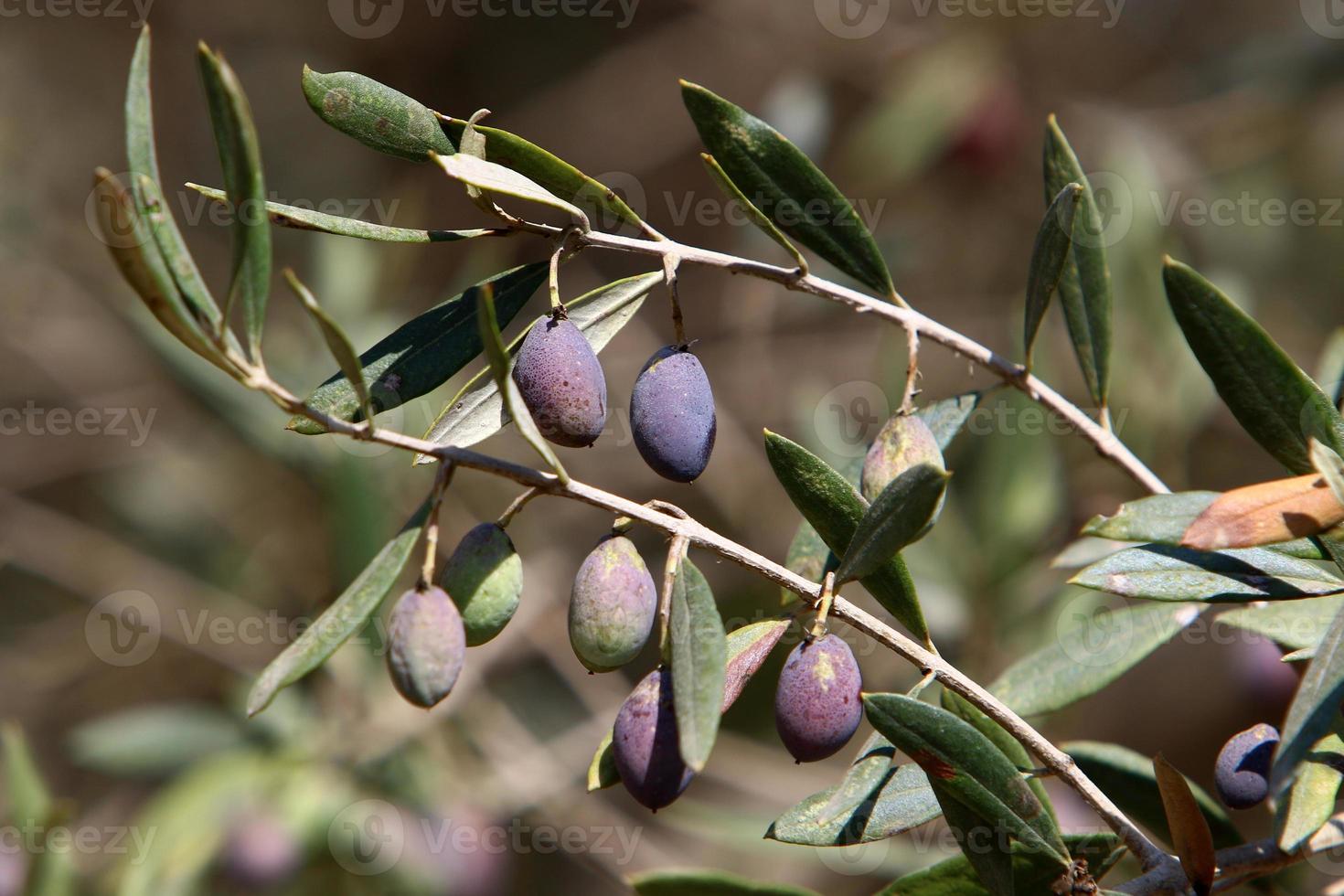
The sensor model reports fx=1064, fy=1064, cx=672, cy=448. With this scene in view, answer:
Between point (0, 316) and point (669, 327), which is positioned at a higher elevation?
point (669, 327)

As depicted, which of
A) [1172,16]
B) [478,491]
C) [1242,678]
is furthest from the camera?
[1172,16]

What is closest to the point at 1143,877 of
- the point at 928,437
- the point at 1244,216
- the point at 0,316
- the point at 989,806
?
the point at 989,806

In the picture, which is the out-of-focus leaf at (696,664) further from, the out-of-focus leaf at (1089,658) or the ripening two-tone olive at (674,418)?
the out-of-focus leaf at (1089,658)

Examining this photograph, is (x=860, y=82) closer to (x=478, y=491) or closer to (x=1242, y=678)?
(x=478, y=491)

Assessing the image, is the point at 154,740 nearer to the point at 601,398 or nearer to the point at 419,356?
the point at 419,356

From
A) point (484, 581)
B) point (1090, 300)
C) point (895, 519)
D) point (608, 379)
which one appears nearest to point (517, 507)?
point (484, 581)

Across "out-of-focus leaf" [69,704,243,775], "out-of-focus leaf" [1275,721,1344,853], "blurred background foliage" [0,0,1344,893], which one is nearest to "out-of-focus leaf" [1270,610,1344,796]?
"out-of-focus leaf" [1275,721,1344,853]

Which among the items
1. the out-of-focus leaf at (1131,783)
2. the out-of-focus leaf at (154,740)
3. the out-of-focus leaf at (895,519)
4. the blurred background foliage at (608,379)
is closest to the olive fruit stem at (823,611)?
the out-of-focus leaf at (895,519)
